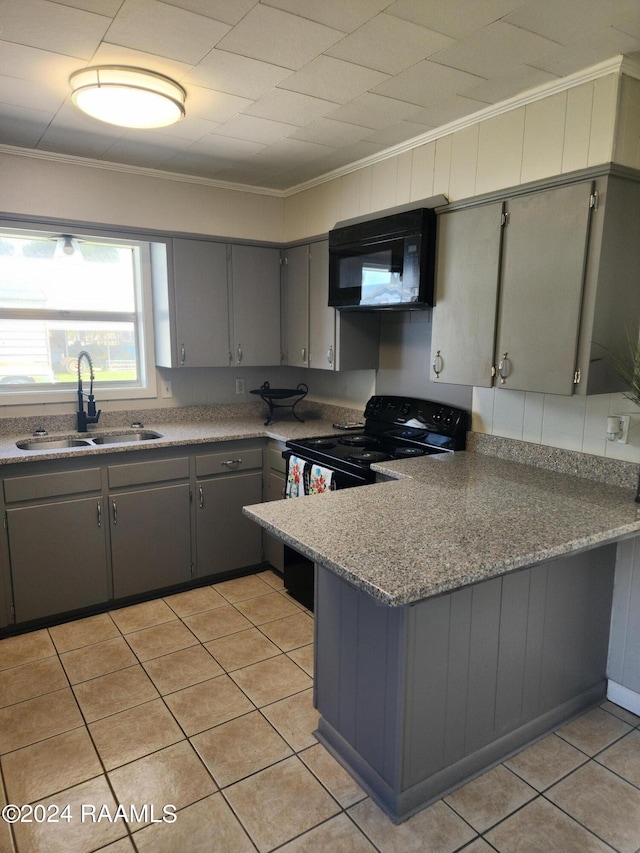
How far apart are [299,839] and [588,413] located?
6.07ft

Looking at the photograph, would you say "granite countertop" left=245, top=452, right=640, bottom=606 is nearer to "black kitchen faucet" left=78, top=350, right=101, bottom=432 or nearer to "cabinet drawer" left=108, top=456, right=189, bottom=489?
"cabinet drawer" left=108, top=456, right=189, bottom=489

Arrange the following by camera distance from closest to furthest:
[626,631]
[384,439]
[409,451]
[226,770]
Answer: [226,770]
[626,631]
[409,451]
[384,439]

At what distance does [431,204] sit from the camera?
2.66 meters

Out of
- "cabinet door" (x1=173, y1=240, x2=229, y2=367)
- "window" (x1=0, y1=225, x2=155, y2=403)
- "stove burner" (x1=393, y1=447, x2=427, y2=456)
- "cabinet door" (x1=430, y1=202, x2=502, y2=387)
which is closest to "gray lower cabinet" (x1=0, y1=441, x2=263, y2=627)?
"cabinet door" (x1=173, y1=240, x2=229, y2=367)

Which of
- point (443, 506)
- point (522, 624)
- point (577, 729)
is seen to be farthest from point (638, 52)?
point (577, 729)

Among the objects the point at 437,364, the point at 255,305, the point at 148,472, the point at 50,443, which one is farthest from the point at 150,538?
the point at 437,364

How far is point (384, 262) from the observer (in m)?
2.85

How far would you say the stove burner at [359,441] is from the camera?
10.1 feet

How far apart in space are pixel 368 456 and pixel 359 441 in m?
0.34

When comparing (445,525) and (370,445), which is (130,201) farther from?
(445,525)

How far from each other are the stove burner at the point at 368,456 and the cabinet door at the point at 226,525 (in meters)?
0.86

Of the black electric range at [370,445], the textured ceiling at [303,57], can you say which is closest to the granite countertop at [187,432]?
the black electric range at [370,445]

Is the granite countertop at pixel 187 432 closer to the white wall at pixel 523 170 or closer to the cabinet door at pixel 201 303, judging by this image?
the cabinet door at pixel 201 303

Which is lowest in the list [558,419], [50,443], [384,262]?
[50,443]
